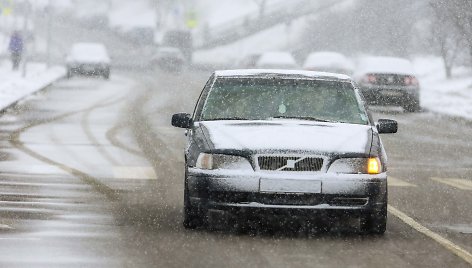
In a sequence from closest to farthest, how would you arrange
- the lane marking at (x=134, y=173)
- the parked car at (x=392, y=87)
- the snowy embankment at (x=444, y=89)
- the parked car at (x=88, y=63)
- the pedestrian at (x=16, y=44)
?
the lane marking at (x=134, y=173)
the parked car at (x=392, y=87)
the snowy embankment at (x=444, y=89)
the pedestrian at (x=16, y=44)
the parked car at (x=88, y=63)

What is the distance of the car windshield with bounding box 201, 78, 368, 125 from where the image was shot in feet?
38.8

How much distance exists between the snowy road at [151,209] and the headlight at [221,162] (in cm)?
58

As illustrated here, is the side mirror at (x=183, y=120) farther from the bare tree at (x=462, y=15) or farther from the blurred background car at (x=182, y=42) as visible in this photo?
the blurred background car at (x=182, y=42)

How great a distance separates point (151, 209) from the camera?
12.4 meters

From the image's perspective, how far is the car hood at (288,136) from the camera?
10.6m

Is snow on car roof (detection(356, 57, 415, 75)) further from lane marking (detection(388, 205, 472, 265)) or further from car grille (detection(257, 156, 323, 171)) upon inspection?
car grille (detection(257, 156, 323, 171))

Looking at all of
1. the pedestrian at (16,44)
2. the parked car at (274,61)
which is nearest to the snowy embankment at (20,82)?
the pedestrian at (16,44)

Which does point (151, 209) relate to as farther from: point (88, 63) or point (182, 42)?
point (182, 42)

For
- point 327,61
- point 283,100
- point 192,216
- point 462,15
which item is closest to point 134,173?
point 283,100

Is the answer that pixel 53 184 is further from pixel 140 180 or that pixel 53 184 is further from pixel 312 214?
pixel 312 214

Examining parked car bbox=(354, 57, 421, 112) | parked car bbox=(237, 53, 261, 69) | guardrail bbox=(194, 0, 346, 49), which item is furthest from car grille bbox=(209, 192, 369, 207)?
guardrail bbox=(194, 0, 346, 49)

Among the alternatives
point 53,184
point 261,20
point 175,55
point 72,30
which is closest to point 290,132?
point 53,184

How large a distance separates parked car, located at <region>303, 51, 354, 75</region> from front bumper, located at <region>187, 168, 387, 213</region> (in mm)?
35942

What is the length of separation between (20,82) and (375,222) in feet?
111
